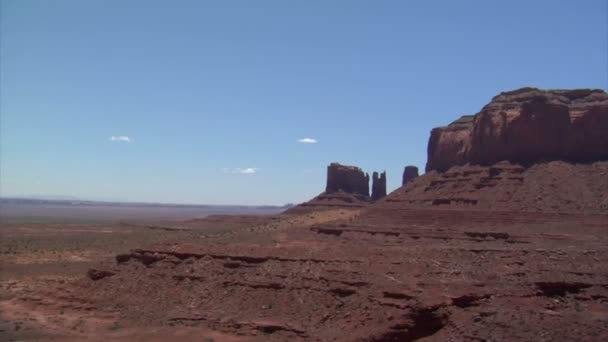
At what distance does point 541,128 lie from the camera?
50281 mm

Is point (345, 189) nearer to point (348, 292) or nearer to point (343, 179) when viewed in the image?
point (343, 179)

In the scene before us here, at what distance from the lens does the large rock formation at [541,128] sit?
4922cm

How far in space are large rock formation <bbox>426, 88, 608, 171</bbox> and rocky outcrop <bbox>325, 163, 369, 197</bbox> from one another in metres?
43.9

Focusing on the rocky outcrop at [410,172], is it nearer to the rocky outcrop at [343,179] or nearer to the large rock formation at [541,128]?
the rocky outcrop at [343,179]

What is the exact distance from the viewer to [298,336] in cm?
2197

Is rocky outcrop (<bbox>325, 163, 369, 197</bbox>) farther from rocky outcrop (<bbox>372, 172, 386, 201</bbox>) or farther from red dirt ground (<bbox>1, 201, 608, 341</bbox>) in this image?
red dirt ground (<bbox>1, 201, 608, 341</bbox>)

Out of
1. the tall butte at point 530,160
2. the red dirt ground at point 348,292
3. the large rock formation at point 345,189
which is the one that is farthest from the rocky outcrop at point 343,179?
the red dirt ground at point 348,292

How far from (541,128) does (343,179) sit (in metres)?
51.8

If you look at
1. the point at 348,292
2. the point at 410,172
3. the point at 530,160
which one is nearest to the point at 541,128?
the point at 530,160

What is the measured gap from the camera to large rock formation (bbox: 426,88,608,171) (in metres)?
49.2

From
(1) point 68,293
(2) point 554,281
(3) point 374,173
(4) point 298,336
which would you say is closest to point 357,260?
(4) point 298,336

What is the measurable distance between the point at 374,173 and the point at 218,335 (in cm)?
8448

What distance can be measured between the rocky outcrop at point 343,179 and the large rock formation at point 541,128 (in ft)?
144

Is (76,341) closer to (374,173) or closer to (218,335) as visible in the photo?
(218,335)
